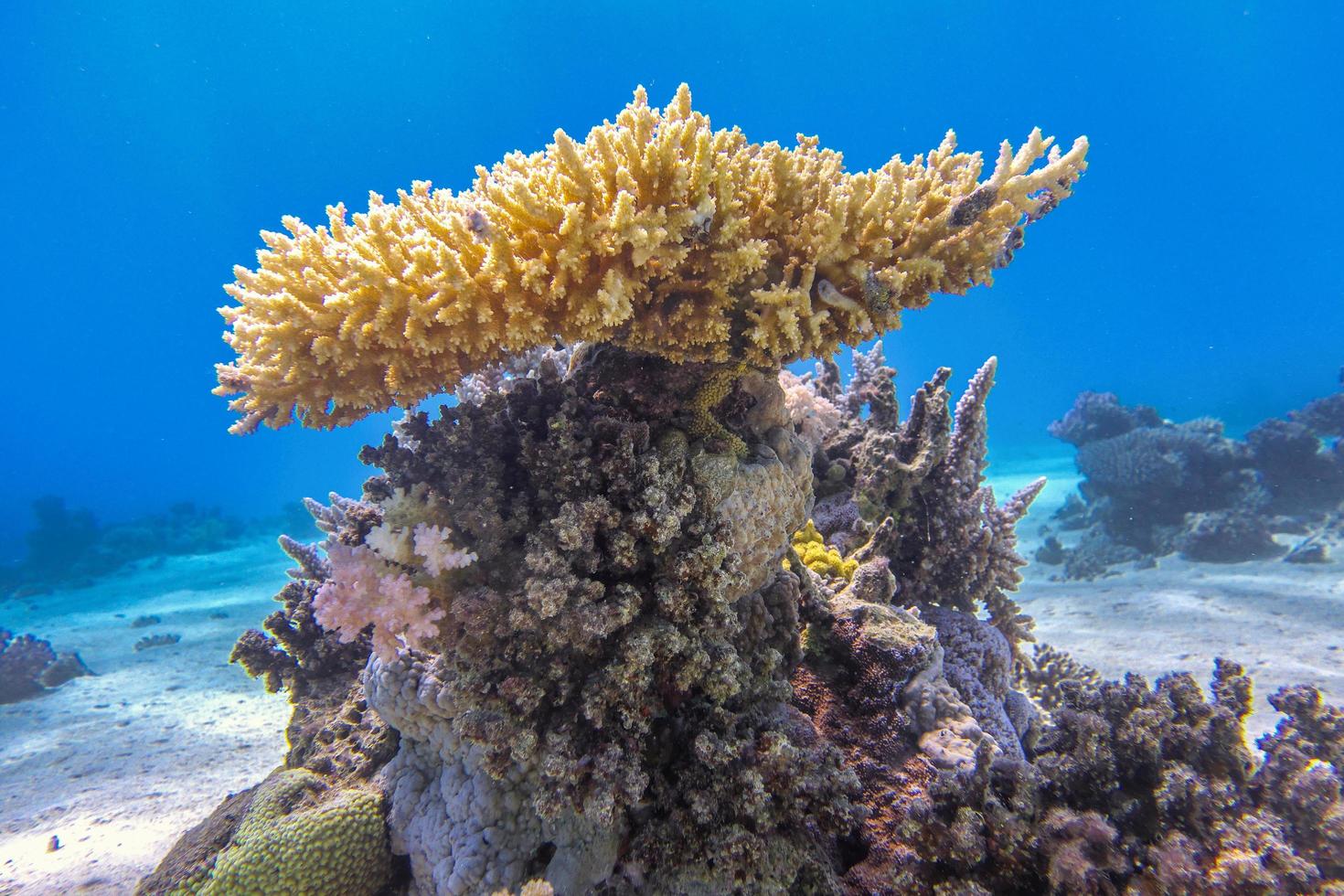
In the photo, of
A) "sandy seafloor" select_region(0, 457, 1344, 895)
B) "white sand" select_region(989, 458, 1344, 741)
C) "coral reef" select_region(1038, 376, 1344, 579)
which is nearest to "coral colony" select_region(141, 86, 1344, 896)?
"sandy seafloor" select_region(0, 457, 1344, 895)

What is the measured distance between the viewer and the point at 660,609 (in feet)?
9.68

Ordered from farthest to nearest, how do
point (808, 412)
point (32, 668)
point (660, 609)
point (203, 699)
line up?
point (32, 668)
point (203, 699)
point (808, 412)
point (660, 609)

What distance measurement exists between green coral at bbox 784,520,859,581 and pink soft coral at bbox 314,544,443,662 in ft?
8.32

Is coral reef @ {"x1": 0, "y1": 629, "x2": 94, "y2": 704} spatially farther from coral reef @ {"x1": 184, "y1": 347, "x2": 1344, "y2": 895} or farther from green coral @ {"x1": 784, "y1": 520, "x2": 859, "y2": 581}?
green coral @ {"x1": 784, "y1": 520, "x2": 859, "y2": 581}

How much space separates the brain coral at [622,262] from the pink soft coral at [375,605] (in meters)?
0.89

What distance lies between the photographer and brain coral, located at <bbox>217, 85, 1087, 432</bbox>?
2.71 m

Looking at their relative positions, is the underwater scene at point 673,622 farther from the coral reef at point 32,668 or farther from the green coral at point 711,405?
the coral reef at point 32,668

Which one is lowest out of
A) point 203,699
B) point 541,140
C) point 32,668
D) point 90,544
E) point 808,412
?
point 203,699

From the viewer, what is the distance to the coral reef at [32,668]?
35.3 ft

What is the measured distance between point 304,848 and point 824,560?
3.62 meters

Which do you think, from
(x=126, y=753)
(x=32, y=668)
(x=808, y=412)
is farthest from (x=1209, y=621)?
(x=32, y=668)

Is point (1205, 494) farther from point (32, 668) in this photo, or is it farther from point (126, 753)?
point (32, 668)

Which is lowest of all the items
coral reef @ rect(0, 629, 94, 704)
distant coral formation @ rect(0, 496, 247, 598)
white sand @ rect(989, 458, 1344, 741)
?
white sand @ rect(989, 458, 1344, 741)

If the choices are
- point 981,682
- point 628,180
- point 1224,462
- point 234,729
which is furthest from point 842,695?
point 1224,462
